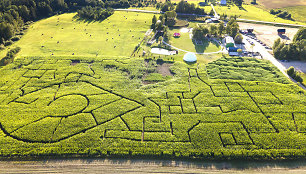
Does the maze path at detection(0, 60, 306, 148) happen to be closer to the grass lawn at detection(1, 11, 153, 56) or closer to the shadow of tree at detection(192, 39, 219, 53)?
the grass lawn at detection(1, 11, 153, 56)

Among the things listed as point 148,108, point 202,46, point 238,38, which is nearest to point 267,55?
point 238,38

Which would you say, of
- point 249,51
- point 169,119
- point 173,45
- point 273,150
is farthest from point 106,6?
point 273,150

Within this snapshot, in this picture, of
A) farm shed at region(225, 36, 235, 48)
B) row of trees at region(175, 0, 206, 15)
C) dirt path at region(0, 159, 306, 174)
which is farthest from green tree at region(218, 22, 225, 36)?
dirt path at region(0, 159, 306, 174)

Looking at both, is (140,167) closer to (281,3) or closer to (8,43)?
(8,43)

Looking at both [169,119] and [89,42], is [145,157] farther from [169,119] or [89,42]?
[89,42]

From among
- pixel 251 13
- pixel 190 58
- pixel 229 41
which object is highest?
pixel 251 13

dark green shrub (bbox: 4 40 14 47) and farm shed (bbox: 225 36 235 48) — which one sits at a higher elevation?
farm shed (bbox: 225 36 235 48)

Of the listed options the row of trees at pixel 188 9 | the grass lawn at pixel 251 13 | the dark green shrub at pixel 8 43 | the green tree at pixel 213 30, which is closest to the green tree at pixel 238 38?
the green tree at pixel 213 30
